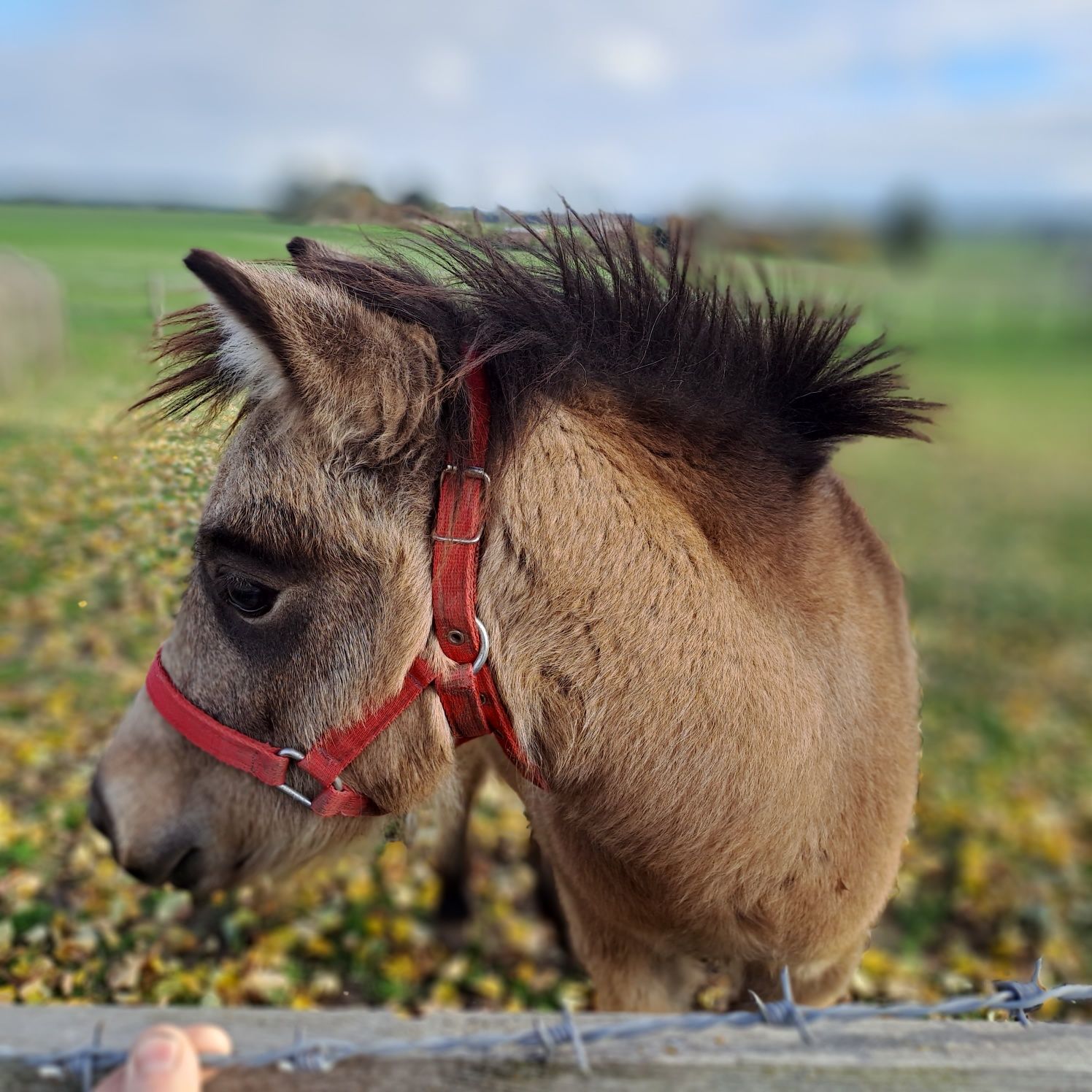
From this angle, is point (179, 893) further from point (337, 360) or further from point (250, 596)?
point (337, 360)

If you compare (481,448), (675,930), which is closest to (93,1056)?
(481,448)

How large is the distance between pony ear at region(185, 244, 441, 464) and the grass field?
515 millimetres

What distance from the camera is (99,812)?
2230 mm

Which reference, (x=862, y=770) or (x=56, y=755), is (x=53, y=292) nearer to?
(x=56, y=755)

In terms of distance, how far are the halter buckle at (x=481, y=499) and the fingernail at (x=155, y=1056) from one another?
96 cm

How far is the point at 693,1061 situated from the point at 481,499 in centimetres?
107

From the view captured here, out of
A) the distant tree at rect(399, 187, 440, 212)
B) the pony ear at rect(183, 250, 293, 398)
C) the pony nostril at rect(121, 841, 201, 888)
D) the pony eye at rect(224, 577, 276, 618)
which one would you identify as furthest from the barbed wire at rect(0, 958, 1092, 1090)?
the distant tree at rect(399, 187, 440, 212)

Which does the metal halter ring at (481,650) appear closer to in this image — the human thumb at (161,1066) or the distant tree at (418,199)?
the human thumb at (161,1066)

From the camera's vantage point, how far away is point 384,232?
6.98ft

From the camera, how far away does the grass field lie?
316 centimetres

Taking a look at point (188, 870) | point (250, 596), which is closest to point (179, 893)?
point (188, 870)

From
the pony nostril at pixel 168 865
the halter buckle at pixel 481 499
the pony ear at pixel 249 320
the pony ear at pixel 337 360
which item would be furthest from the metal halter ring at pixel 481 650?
the pony nostril at pixel 168 865

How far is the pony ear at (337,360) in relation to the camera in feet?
5.16

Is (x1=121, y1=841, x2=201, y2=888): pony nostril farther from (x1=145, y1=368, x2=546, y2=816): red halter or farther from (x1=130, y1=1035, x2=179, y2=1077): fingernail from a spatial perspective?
(x1=130, y1=1035, x2=179, y2=1077): fingernail
